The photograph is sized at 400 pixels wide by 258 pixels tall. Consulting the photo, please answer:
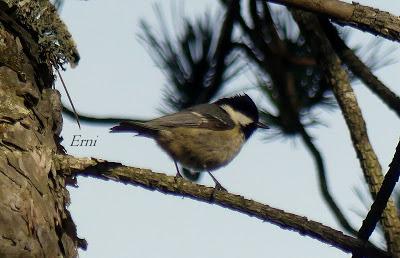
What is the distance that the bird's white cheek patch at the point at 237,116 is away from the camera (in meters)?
4.16

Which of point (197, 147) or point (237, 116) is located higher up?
point (237, 116)

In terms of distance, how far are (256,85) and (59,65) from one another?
64.2 inches

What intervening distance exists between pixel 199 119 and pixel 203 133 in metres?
0.07

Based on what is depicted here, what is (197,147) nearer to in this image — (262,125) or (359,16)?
(262,125)

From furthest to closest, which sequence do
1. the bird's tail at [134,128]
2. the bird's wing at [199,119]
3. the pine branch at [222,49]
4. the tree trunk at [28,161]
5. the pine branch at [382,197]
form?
the bird's wing at [199,119] < the pine branch at [222,49] < the bird's tail at [134,128] < the pine branch at [382,197] < the tree trunk at [28,161]

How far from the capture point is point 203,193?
216 cm

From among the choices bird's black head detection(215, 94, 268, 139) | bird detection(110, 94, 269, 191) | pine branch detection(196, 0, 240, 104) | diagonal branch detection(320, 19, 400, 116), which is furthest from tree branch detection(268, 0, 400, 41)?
bird's black head detection(215, 94, 268, 139)

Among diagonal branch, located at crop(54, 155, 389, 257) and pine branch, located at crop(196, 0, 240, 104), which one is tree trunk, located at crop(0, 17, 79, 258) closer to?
diagonal branch, located at crop(54, 155, 389, 257)

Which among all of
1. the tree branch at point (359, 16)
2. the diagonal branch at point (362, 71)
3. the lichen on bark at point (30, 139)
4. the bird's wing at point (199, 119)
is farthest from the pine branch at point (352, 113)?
the lichen on bark at point (30, 139)

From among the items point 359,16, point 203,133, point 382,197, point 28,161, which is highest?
point 203,133

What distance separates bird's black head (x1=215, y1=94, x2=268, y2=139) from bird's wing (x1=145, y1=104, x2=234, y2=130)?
0.04 meters

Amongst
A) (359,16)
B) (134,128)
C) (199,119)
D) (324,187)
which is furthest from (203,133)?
(359,16)

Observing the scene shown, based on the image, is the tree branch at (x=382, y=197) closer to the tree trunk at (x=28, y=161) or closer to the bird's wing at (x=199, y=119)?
the tree trunk at (x=28, y=161)

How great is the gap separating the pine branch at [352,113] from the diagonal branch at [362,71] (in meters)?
0.08
